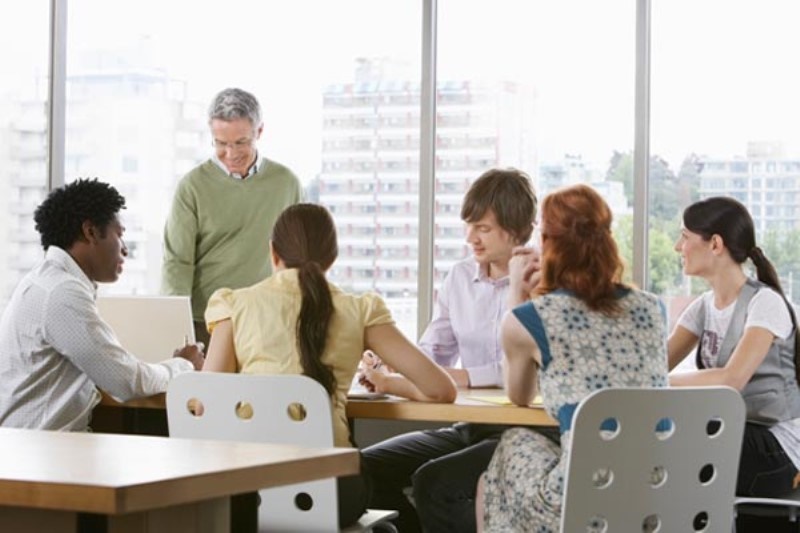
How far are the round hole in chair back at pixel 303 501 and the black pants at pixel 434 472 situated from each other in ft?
2.07

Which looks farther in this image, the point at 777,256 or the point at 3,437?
the point at 777,256

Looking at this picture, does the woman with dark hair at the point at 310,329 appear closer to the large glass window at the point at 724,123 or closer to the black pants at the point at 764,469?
the black pants at the point at 764,469

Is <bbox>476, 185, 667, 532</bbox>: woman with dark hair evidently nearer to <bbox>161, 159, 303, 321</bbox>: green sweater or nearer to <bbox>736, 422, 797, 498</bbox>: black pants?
<bbox>736, 422, 797, 498</bbox>: black pants

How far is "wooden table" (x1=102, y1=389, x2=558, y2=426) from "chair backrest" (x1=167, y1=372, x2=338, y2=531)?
265mm

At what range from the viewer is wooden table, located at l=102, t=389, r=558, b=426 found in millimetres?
2957

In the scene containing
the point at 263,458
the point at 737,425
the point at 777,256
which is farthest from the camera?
the point at 777,256

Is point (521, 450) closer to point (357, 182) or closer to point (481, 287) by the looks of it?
point (481, 287)

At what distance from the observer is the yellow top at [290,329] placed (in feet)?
9.90

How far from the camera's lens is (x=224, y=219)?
4578 millimetres

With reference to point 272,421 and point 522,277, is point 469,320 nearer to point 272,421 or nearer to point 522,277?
point 522,277

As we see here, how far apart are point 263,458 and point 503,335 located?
117 centimetres

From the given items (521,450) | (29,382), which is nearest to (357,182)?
(29,382)

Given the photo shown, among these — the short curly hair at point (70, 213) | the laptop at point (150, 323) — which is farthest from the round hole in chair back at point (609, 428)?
the short curly hair at point (70, 213)

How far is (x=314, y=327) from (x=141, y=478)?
1457mm
